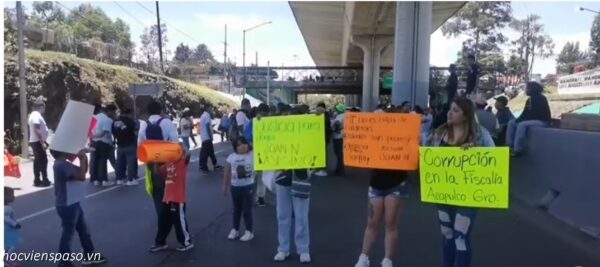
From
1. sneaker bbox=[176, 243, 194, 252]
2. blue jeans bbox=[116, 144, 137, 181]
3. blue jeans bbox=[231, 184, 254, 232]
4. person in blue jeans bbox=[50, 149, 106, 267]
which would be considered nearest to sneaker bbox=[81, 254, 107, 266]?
person in blue jeans bbox=[50, 149, 106, 267]

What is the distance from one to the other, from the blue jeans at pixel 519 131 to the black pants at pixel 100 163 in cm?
781

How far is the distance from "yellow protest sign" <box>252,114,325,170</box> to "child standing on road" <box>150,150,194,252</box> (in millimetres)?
951

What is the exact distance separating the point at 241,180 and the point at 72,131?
2.00 meters

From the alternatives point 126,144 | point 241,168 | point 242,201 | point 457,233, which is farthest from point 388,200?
point 126,144

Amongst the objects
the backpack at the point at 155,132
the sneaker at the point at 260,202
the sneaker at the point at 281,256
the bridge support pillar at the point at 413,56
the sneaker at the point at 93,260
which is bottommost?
the sneaker at the point at 260,202

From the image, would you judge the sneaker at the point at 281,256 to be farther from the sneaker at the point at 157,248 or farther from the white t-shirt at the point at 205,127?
the white t-shirt at the point at 205,127

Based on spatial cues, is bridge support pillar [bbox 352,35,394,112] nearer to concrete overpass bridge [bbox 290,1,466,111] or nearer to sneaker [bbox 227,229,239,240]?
concrete overpass bridge [bbox 290,1,466,111]

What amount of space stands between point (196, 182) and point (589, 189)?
7.76 metres

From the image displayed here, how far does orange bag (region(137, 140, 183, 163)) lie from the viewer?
6.02 metres

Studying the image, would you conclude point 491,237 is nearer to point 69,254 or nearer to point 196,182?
point 69,254

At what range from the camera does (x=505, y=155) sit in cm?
460

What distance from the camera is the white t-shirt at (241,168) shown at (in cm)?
665

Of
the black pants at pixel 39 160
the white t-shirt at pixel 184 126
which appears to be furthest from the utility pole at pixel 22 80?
the black pants at pixel 39 160

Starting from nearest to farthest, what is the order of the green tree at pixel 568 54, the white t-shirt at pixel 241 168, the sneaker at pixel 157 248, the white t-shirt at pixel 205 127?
the sneaker at pixel 157 248 → the white t-shirt at pixel 241 168 → the white t-shirt at pixel 205 127 → the green tree at pixel 568 54
